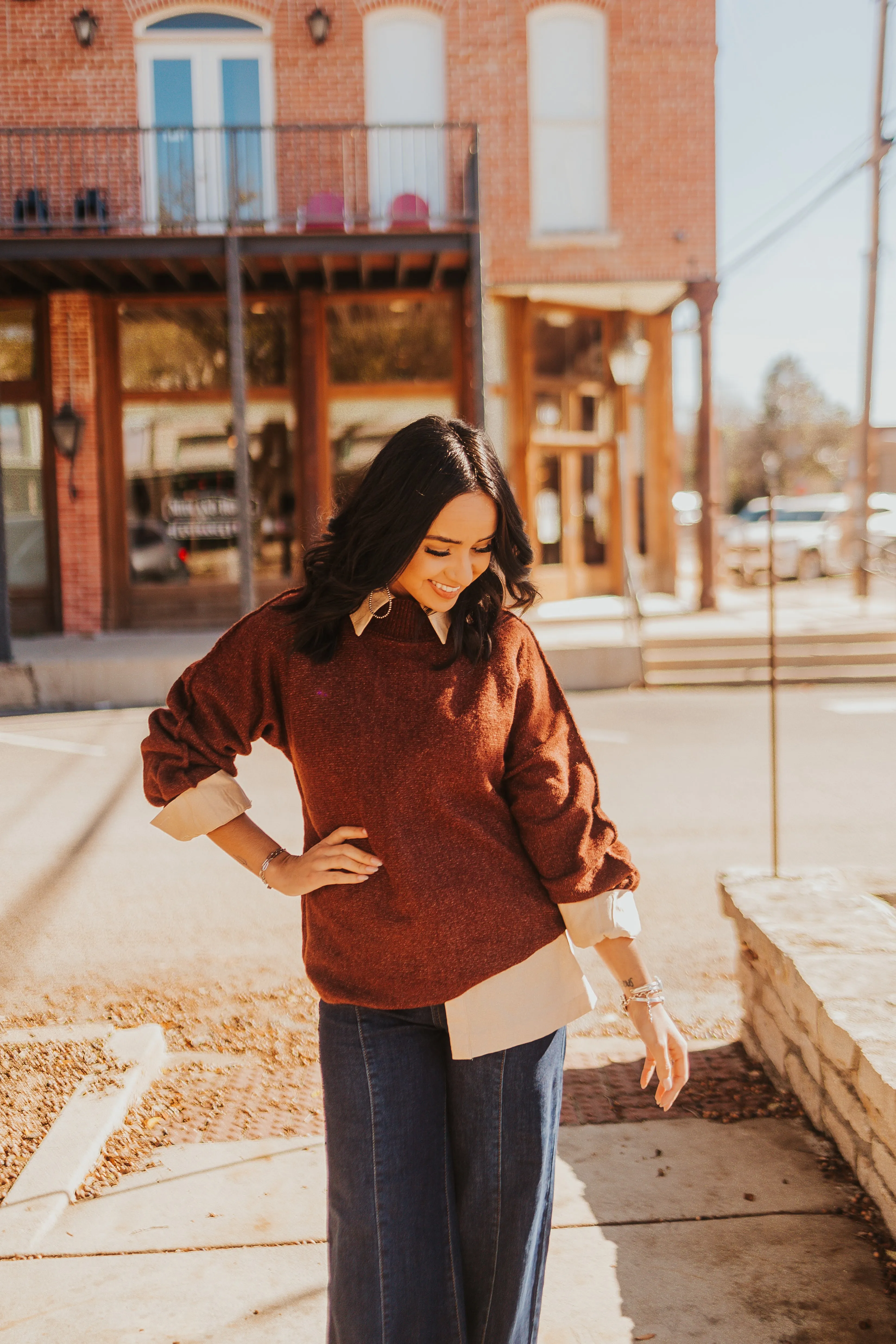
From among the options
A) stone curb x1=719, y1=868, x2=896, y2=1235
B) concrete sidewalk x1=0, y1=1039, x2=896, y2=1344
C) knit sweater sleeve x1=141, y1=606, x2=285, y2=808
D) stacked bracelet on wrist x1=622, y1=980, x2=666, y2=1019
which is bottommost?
concrete sidewalk x1=0, y1=1039, x2=896, y2=1344

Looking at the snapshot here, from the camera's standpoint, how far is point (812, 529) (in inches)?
961

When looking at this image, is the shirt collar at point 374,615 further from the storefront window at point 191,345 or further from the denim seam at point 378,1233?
the storefront window at point 191,345

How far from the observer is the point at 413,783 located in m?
1.75

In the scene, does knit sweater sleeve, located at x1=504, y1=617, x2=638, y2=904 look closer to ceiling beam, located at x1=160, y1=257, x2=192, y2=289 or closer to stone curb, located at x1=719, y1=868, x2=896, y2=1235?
stone curb, located at x1=719, y1=868, x2=896, y2=1235

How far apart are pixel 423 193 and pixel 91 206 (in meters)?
3.64

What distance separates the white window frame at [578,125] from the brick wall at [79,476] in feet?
17.4

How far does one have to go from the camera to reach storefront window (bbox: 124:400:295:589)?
558 inches

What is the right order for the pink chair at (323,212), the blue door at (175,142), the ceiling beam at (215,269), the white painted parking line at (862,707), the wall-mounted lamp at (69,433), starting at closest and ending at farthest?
1. the white painted parking line at (862,707)
2. the ceiling beam at (215,269)
3. the pink chair at (323,212)
4. the blue door at (175,142)
5. the wall-mounted lamp at (69,433)

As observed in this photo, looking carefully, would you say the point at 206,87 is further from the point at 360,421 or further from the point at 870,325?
the point at 870,325

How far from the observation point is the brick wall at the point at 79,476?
13.7 meters

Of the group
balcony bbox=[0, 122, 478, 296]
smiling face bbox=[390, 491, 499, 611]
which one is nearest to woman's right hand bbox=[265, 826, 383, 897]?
smiling face bbox=[390, 491, 499, 611]

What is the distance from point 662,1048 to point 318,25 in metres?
13.7

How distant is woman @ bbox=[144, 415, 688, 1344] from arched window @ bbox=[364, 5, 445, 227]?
1232 centimetres

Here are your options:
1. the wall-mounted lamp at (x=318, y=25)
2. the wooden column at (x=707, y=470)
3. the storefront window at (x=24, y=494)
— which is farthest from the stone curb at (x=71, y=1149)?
the wooden column at (x=707, y=470)
